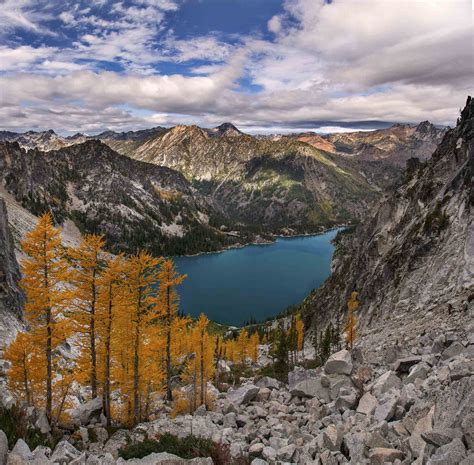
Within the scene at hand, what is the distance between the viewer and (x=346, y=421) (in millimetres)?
21812

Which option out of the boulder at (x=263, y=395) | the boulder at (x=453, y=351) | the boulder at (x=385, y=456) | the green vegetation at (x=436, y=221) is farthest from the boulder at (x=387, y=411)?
the green vegetation at (x=436, y=221)

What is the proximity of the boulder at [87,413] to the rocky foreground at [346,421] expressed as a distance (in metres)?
0.09

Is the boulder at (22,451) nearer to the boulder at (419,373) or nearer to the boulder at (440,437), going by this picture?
the boulder at (440,437)

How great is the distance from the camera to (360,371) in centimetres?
2958

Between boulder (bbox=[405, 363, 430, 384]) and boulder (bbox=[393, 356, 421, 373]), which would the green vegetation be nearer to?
boulder (bbox=[393, 356, 421, 373])

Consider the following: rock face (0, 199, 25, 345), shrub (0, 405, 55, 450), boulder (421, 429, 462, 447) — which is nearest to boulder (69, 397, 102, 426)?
shrub (0, 405, 55, 450)

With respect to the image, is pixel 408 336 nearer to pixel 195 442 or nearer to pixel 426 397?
pixel 426 397

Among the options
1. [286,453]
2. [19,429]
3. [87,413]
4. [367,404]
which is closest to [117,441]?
[87,413]

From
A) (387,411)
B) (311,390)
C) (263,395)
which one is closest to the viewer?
(387,411)

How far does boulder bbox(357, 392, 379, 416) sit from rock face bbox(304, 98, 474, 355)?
55.5 ft

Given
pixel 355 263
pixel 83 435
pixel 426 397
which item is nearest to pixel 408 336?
pixel 426 397

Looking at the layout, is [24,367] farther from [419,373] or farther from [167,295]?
[419,373]

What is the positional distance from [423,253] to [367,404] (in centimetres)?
4156

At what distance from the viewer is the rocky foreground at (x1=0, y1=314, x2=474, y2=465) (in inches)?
570
